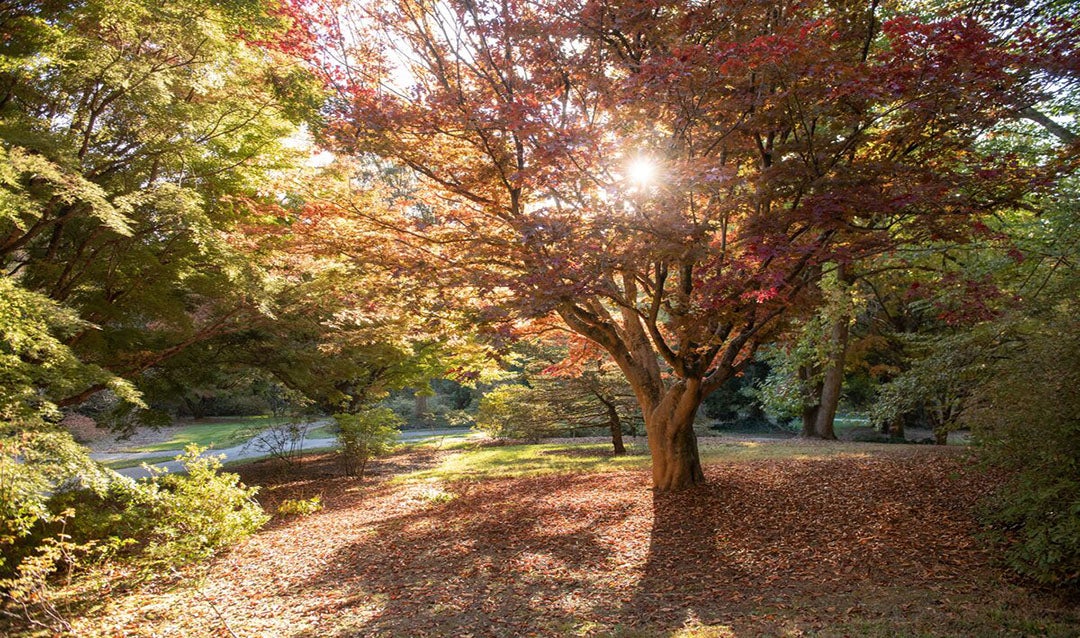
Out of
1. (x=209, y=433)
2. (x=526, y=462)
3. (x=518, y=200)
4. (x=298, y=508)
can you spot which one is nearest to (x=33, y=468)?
(x=298, y=508)

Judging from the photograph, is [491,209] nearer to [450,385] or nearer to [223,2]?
[223,2]

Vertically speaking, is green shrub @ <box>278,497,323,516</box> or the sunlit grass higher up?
the sunlit grass

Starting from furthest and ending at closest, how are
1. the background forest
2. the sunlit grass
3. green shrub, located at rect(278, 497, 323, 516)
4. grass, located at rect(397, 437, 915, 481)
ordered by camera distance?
the sunlit grass → grass, located at rect(397, 437, 915, 481) → green shrub, located at rect(278, 497, 323, 516) → the background forest

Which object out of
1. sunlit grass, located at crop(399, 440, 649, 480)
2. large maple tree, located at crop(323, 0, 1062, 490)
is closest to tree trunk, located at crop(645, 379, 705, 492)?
large maple tree, located at crop(323, 0, 1062, 490)

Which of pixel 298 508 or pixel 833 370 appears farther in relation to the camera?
pixel 833 370

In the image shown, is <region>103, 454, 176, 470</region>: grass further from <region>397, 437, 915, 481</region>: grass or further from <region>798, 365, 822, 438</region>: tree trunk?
<region>798, 365, 822, 438</region>: tree trunk

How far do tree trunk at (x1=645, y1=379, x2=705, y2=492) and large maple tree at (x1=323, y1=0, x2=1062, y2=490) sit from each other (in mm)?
32

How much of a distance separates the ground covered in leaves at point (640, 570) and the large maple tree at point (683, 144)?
1728mm

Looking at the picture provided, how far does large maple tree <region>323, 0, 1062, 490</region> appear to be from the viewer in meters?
5.41

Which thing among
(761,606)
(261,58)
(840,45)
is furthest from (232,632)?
(840,45)

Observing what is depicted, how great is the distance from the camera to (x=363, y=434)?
488 inches

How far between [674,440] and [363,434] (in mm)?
6982

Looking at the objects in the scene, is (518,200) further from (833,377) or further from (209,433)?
(209,433)

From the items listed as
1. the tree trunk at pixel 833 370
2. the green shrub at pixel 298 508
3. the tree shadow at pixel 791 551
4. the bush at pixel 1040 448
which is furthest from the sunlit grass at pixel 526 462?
the bush at pixel 1040 448
